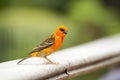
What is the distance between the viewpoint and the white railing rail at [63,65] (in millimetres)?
3166

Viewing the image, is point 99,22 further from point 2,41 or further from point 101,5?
point 2,41

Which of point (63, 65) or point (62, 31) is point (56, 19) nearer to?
point (62, 31)

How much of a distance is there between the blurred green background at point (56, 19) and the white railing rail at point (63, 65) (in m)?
4.87

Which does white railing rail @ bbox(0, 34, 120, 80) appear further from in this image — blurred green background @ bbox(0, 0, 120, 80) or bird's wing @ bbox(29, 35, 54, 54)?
blurred green background @ bbox(0, 0, 120, 80)

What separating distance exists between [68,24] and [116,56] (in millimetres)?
6178

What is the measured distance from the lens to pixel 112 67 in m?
4.94

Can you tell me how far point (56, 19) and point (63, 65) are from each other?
289 inches

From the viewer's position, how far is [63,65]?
3.60 m

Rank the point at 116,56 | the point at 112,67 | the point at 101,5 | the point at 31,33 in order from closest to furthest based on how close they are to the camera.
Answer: the point at 116,56
the point at 112,67
the point at 31,33
the point at 101,5

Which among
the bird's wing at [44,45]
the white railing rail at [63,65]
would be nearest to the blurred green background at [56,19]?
the white railing rail at [63,65]

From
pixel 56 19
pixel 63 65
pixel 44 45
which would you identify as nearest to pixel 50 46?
pixel 44 45

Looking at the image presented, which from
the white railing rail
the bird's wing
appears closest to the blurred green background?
the white railing rail

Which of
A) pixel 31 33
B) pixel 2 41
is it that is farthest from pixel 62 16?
pixel 2 41

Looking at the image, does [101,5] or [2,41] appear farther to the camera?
[101,5]
